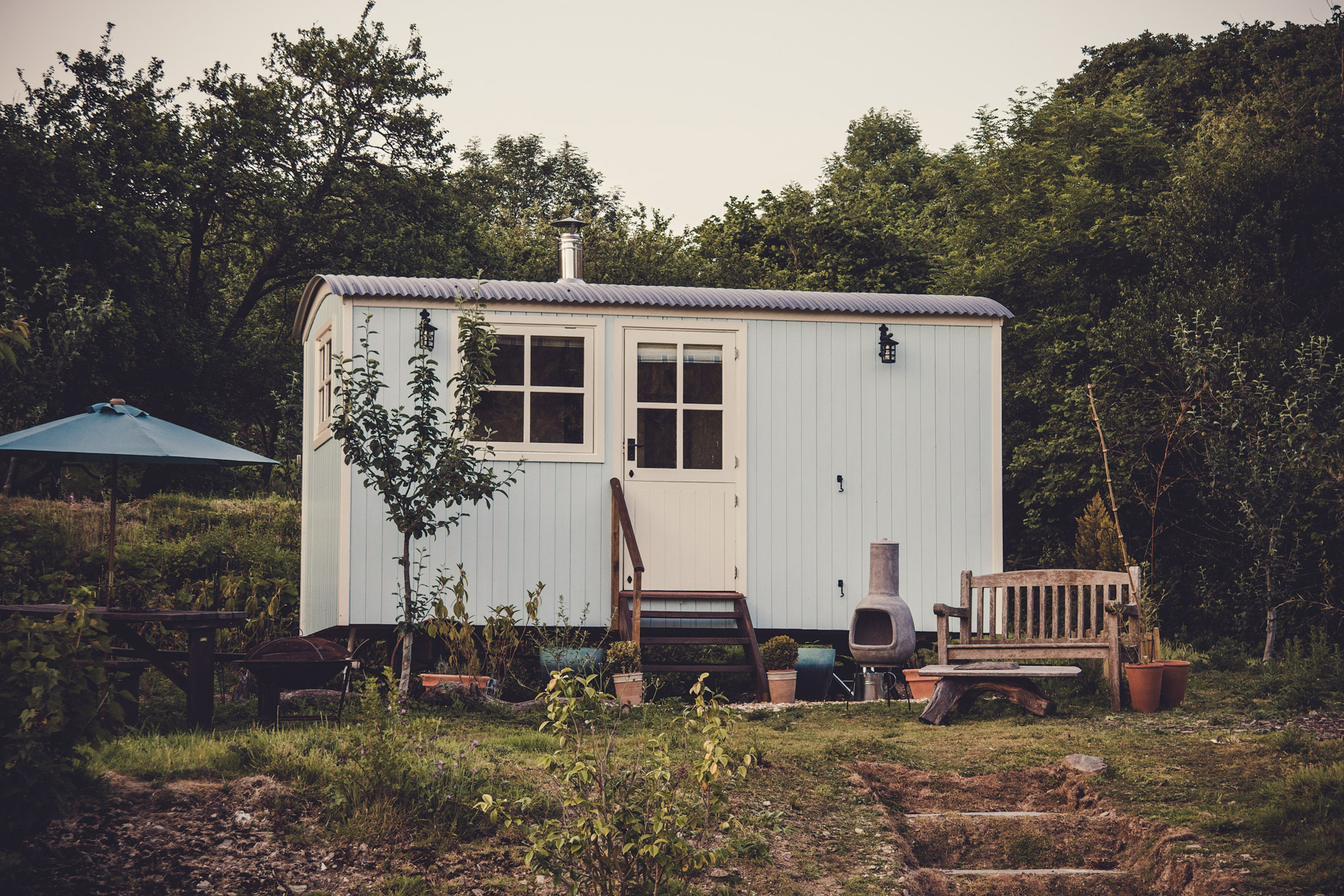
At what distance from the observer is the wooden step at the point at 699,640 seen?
27.6 ft

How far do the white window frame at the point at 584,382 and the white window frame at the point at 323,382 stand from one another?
3.37ft

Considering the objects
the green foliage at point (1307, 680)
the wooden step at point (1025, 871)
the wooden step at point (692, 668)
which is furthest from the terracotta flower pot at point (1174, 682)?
→ the wooden step at point (1025, 871)

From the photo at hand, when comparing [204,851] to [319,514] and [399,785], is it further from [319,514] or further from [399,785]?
[319,514]

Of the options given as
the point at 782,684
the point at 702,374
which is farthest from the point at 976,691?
the point at 702,374

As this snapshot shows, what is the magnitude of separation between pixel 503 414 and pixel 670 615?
1.87 m

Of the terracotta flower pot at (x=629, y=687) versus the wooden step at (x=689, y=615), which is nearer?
the terracotta flower pot at (x=629, y=687)

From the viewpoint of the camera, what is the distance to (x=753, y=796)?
4.95 m

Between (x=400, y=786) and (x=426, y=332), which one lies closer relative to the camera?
(x=400, y=786)

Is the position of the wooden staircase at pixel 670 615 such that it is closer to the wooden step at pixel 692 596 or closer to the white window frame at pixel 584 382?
the wooden step at pixel 692 596

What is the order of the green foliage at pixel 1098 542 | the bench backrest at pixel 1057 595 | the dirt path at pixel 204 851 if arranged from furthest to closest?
the green foliage at pixel 1098 542
the bench backrest at pixel 1057 595
the dirt path at pixel 204 851

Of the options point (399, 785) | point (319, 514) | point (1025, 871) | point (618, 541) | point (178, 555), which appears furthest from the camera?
point (178, 555)

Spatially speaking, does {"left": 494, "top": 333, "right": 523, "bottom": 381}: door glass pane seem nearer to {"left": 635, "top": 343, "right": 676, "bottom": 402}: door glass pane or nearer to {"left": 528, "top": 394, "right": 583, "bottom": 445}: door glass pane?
{"left": 528, "top": 394, "right": 583, "bottom": 445}: door glass pane

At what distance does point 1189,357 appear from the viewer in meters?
10.7

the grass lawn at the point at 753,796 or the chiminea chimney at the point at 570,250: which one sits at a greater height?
the chiminea chimney at the point at 570,250
